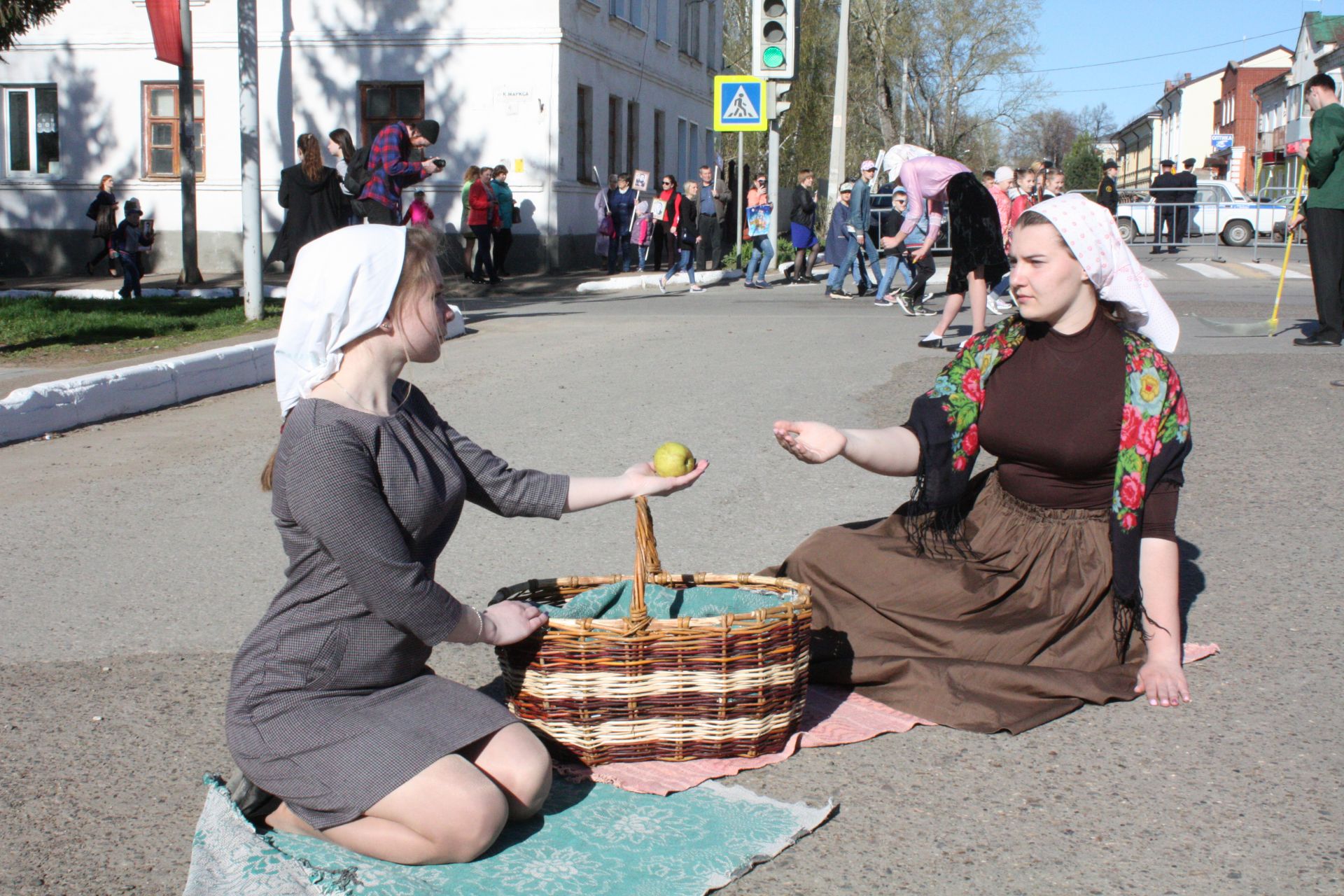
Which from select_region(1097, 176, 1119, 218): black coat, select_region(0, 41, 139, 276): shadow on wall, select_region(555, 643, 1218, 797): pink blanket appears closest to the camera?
select_region(555, 643, 1218, 797): pink blanket

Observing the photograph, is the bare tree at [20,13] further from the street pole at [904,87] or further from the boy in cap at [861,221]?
the street pole at [904,87]

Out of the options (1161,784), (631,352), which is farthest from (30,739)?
(631,352)

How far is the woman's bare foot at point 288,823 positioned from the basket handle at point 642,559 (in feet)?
2.77

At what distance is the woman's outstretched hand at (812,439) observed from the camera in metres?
3.34

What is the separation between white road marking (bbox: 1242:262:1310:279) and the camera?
67.5 ft

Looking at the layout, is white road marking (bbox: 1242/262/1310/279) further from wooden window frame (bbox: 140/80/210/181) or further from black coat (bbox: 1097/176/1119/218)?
wooden window frame (bbox: 140/80/210/181)

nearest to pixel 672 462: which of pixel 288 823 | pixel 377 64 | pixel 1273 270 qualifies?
pixel 288 823

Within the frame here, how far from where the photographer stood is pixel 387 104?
23.4 m

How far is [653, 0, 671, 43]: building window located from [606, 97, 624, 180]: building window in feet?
10.8

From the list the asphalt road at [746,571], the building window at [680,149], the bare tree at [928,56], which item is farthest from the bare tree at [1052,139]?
the asphalt road at [746,571]

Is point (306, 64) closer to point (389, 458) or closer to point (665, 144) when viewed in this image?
point (665, 144)

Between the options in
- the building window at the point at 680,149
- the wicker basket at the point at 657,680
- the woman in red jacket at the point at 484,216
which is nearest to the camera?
the wicker basket at the point at 657,680

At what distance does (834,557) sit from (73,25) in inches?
940

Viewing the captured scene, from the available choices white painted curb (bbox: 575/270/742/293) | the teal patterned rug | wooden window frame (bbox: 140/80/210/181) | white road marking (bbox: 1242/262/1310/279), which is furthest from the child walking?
the teal patterned rug
